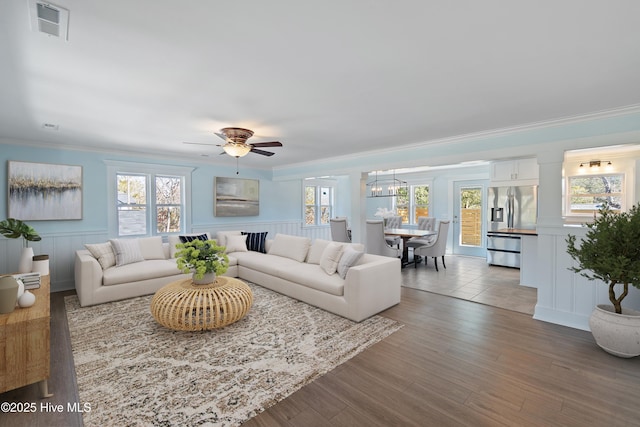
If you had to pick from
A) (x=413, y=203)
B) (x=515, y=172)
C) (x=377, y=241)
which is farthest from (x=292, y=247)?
(x=413, y=203)

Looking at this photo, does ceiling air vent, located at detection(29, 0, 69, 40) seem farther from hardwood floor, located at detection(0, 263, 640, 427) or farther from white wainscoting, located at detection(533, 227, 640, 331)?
white wainscoting, located at detection(533, 227, 640, 331)

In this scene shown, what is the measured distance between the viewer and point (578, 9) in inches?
58.7

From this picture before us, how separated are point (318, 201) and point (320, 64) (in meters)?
7.05

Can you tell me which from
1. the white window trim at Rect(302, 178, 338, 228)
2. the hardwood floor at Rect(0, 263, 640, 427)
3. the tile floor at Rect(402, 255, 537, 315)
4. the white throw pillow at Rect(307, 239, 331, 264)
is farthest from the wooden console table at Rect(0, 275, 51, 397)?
the white window trim at Rect(302, 178, 338, 228)

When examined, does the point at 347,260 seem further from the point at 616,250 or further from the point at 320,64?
the point at 616,250

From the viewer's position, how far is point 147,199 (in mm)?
5730

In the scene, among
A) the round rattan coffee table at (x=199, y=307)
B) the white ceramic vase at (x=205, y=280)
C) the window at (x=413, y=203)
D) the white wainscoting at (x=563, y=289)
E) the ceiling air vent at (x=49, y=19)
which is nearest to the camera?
the ceiling air vent at (x=49, y=19)

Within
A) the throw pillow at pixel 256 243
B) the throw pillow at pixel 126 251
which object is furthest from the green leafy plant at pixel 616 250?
the throw pillow at pixel 126 251

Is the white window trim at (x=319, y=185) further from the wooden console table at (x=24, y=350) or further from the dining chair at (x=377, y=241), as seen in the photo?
the wooden console table at (x=24, y=350)

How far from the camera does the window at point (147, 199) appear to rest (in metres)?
5.36

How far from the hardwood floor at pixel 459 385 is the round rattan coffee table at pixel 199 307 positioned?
82cm

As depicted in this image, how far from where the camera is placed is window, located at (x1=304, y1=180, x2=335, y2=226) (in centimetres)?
883

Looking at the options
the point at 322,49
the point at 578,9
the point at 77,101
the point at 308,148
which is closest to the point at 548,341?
the point at 578,9

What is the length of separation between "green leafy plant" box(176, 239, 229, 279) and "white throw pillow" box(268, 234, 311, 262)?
1.70m
